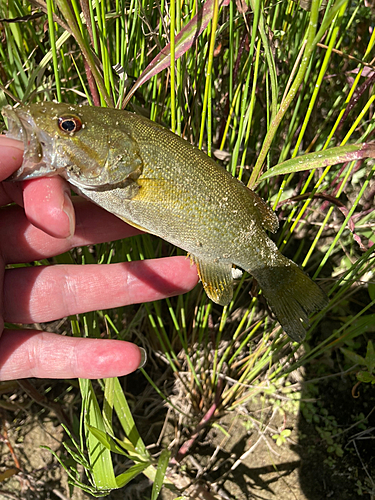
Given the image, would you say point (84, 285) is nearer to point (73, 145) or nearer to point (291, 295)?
point (73, 145)

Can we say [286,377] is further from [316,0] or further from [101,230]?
[316,0]

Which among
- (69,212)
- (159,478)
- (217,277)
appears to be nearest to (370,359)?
(217,277)

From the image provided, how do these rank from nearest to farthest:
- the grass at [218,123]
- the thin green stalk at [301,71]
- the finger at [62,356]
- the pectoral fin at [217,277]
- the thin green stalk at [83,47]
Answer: the thin green stalk at [301,71] < the thin green stalk at [83,47] < the grass at [218,123] < the pectoral fin at [217,277] < the finger at [62,356]

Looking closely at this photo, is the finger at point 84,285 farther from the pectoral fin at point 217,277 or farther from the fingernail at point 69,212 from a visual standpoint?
the fingernail at point 69,212

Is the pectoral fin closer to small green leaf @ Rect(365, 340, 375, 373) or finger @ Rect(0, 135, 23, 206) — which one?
finger @ Rect(0, 135, 23, 206)

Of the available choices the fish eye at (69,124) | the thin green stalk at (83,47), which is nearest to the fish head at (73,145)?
the fish eye at (69,124)

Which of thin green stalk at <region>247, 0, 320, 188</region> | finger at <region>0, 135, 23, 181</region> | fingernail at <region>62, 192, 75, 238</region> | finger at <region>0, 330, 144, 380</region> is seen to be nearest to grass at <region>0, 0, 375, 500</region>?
thin green stalk at <region>247, 0, 320, 188</region>

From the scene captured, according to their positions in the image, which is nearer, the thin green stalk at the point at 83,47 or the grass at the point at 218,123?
the thin green stalk at the point at 83,47

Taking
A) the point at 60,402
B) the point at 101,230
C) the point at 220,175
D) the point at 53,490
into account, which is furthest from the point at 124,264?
the point at 53,490
